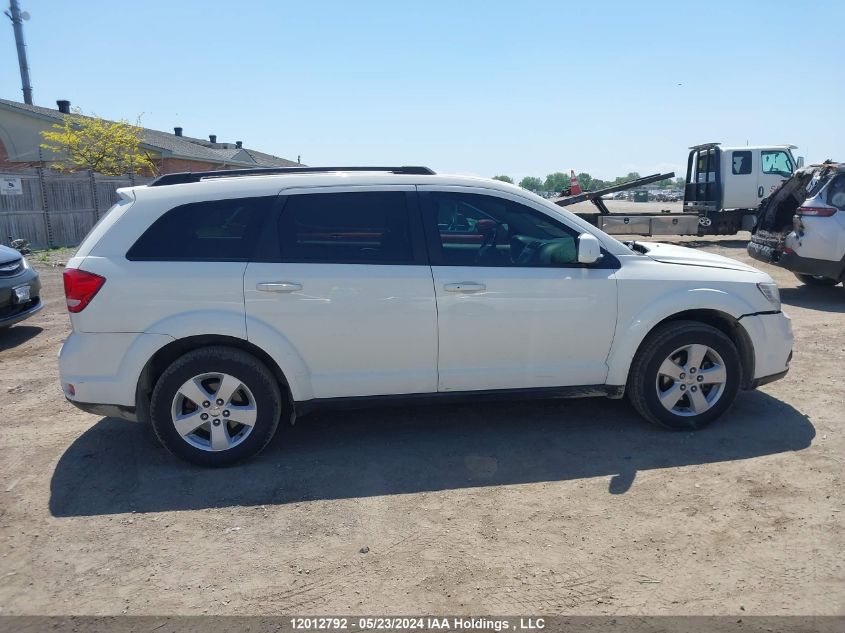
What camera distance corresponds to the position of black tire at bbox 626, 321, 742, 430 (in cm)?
453

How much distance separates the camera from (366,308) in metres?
4.20

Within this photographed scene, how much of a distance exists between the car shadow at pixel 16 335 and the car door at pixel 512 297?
19.7ft

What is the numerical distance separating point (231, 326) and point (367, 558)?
1727mm

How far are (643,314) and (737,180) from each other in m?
15.6

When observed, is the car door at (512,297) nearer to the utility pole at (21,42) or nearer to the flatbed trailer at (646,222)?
the flatbed trailer at (646,222)

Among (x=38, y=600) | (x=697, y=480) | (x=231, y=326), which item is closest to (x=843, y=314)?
(x=697, y=480)

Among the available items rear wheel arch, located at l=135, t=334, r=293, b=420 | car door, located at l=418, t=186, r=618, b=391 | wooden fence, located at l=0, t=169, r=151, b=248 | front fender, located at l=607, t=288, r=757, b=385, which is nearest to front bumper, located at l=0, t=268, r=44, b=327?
rear wheel arch, located at l=135, t=334, r=293, b=420

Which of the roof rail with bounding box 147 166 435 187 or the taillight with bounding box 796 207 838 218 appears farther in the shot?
the taillight with bounding box 796 207 838 218

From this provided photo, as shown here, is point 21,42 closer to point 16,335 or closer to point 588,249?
point 16,335

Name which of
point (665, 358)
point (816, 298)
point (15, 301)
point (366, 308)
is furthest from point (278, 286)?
point (816, 298)

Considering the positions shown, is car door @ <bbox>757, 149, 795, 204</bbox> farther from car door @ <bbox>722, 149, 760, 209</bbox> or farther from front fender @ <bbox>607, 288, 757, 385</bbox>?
front fender @ <bbox>607, 288, 757, 385</bbox>

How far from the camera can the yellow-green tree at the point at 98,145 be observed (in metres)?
25.2

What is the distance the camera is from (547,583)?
299 cm

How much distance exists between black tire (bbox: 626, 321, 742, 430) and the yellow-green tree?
25.5m
